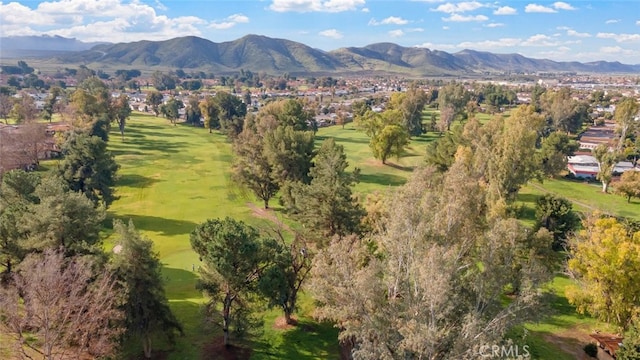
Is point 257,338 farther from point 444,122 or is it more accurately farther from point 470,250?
point 444,122

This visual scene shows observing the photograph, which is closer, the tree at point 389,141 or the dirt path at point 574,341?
the dirt path at point 574,341

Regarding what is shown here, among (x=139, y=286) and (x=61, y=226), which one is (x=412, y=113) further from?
(x=139, y=286)

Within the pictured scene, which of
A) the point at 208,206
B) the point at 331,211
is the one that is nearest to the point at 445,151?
the point at 208,206

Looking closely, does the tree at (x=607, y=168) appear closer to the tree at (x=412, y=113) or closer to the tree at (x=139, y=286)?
the tree at (x=412, y=113)

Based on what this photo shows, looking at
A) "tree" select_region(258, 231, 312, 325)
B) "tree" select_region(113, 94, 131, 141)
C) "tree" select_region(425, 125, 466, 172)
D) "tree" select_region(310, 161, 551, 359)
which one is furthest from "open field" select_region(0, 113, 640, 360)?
"tree" select_region(425, 125, 466, 172)

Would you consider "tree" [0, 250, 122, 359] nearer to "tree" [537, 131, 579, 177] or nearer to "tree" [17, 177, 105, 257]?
"tree" [17, 177, 105, 257]

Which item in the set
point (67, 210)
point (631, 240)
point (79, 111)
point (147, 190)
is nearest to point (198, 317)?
point (67, 210)

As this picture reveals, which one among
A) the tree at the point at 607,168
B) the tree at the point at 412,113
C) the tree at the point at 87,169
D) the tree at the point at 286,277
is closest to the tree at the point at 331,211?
the tree at the point at 286,277
